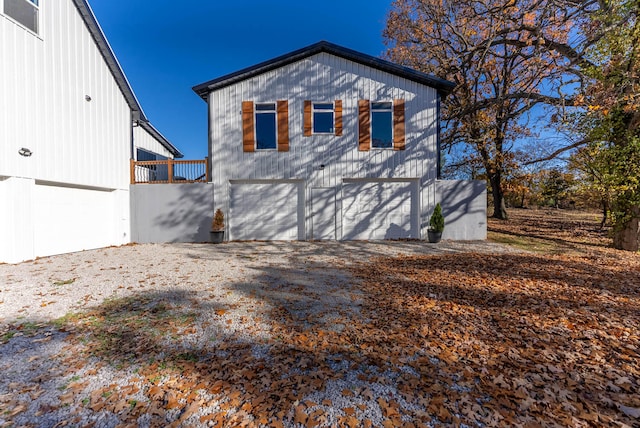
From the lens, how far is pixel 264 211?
9.62m

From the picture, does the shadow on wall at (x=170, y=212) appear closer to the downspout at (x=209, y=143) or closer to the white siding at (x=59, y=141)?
the white siding at (x=59, y=141)

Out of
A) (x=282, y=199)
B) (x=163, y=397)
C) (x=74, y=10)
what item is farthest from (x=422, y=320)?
(x=74, y=10)

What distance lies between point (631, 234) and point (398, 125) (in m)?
7.31

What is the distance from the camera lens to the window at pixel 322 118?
9.52 metres

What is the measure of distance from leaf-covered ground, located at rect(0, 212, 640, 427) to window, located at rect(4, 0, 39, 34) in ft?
24.4

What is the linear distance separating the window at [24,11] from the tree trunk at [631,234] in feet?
53.5

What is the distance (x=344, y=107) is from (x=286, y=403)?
923 centimetres

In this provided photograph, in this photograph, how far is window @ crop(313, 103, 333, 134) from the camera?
9523 millimetres

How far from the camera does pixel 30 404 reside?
194cm

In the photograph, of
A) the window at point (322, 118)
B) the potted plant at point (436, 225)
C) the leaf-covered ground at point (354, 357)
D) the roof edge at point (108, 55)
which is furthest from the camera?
the window at point (322, 118)

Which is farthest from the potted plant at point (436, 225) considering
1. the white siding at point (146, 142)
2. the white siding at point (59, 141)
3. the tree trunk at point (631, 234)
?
the white siding at point (146, 142)

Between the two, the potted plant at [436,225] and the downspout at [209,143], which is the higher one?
the downspout at [209,143]

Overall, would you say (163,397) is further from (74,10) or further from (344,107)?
(74,10)

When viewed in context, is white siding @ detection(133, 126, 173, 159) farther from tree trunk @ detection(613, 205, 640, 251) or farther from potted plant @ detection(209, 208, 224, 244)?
tree trunk @ detection(613, 205, 640, 251)
